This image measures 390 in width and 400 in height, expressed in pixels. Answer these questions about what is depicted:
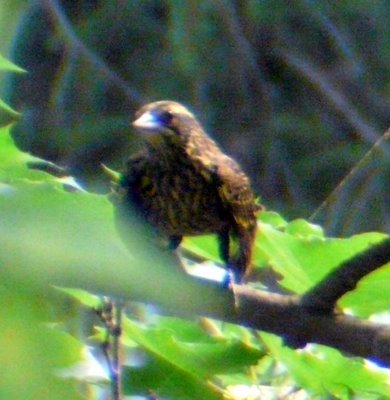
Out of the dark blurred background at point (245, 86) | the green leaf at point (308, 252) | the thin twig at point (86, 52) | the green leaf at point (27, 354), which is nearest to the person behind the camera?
the green leaf at point (27, 354)

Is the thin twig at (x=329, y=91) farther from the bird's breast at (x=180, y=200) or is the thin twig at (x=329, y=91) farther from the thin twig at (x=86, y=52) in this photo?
the bird's breast at (x=180, y=200)

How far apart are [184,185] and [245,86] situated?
1913 mm

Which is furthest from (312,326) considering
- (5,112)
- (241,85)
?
(241,85)

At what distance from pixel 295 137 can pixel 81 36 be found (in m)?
0.79

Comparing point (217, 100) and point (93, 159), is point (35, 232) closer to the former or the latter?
point (93, 159)

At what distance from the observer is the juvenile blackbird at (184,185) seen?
4.90ft

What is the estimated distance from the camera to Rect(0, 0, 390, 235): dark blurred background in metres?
3.37

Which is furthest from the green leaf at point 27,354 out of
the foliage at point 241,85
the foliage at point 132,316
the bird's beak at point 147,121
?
the foliage at point 241,85

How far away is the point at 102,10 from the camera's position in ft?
11.0

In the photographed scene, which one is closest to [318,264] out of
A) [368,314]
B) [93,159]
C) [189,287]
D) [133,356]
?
[368,314]

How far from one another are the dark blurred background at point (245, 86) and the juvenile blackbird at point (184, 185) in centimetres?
153

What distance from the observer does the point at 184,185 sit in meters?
1.67

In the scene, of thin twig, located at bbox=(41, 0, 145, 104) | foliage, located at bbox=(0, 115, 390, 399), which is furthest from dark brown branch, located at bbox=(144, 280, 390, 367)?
thin twig, located at bbox=(41, 0, 145, 104)

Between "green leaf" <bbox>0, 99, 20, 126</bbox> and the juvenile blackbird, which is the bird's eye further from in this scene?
"green leaf" <bbox>0, 99, 20, 126</bbox>
